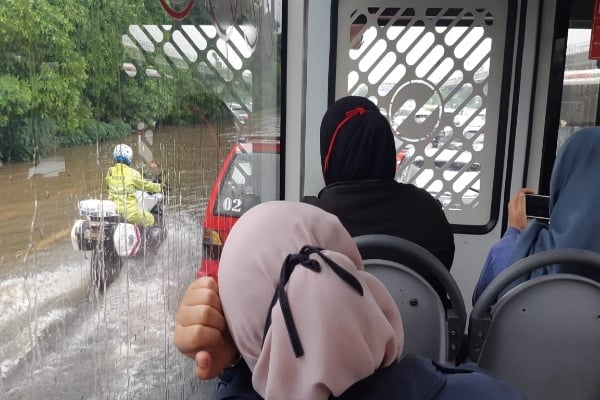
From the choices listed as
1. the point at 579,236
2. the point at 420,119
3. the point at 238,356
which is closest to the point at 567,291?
the point at 579,236

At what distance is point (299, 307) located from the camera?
587 mm

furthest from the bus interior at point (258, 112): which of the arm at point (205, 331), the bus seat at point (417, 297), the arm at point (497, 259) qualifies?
the arm at point (497, 259)

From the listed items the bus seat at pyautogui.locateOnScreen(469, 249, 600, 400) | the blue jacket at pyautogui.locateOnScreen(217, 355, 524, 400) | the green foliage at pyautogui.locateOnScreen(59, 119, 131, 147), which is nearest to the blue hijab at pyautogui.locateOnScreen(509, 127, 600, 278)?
the bus seat at pyautogui.locateOnScreen(469, 249, 600, 400)

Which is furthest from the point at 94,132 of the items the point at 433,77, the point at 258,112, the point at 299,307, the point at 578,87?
the point at 578,87

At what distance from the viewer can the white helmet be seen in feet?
2.45

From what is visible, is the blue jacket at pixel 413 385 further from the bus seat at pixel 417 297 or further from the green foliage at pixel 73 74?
the bus seat at pixel 417 297

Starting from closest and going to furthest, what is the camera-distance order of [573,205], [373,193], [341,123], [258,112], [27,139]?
1. [27,139]
2. [573,205]
3. [373,193]
4. [341,123]
5. [258,112]

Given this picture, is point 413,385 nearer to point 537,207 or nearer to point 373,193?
point 373,193

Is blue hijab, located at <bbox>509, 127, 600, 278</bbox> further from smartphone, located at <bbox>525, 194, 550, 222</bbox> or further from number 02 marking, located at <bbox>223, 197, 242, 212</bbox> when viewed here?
number 02 marking, located at <bbox>223, 197, 242, 212</bbox>

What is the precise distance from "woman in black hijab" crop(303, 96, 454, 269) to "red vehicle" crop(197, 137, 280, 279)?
26 centimetres

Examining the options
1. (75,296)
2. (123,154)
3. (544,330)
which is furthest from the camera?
(544,330)

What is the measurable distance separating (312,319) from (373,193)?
1.06 m

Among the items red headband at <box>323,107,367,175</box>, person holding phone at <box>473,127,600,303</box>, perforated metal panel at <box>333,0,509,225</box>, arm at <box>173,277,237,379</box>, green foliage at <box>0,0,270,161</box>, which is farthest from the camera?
perforated metal panel at <box>333,0,509,225</box>

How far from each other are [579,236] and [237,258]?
1.05 m
